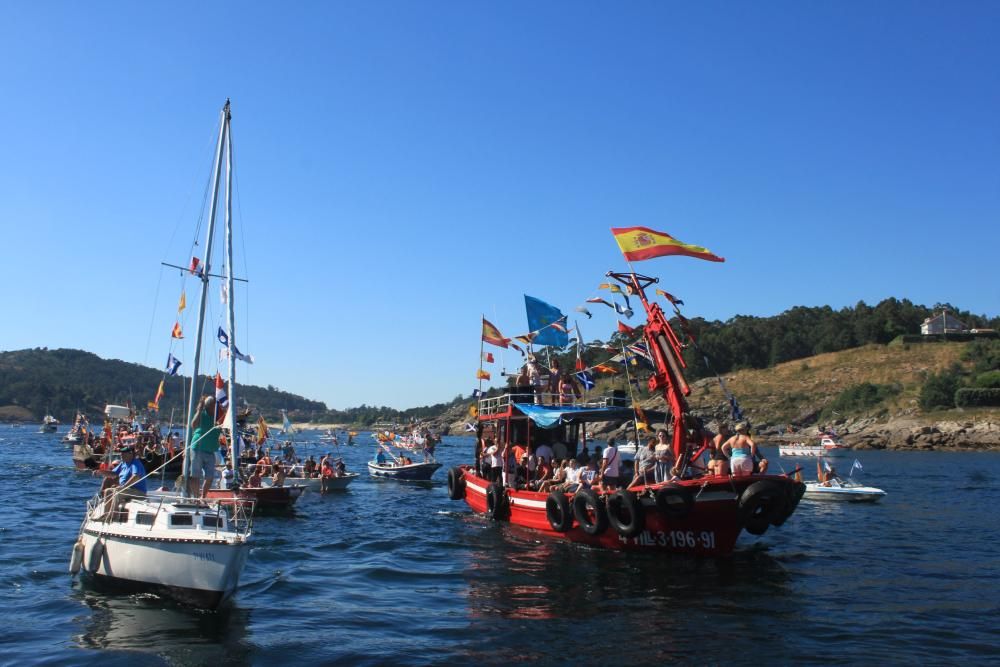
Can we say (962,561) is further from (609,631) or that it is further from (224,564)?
(224,564)

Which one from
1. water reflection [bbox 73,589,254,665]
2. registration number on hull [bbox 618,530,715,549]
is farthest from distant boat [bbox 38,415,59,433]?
registration number on hull [bbox 618,530,715,549]

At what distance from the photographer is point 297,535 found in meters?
26.3

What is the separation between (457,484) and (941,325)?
430 ft

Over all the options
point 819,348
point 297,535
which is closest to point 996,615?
point 297,535

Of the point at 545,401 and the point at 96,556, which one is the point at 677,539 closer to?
the point at 545,401

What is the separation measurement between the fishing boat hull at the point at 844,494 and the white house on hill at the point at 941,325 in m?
115

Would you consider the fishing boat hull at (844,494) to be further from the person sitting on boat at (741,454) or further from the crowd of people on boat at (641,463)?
the person sitting on boat at (741,454)

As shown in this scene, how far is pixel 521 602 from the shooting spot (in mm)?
17125

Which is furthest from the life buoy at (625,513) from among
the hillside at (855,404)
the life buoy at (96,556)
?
the hillside at (855,404)

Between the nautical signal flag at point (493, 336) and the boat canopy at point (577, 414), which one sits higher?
the nautical signal flag at point (493, 336)

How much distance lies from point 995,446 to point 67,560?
85365mm

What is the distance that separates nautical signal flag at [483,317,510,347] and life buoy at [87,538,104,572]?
1923 centimetres

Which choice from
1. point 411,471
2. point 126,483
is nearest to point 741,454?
point 126,483

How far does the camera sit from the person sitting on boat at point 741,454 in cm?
1933
